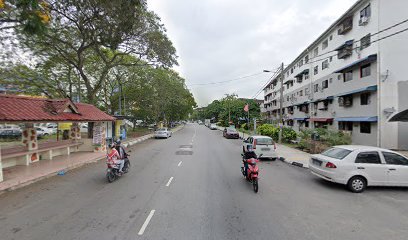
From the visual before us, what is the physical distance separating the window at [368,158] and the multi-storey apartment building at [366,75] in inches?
309

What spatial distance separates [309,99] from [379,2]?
15663 mm

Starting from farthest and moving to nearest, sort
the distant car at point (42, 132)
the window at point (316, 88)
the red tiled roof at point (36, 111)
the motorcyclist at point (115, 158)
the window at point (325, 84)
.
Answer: the window at point (316, 88) < the distant car at point (42, 132) < the window at point (325, 84) < the red tiled roof at point (36, 111) < the motorcyclist at point (115, 158)

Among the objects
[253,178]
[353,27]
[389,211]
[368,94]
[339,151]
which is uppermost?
[353,27]

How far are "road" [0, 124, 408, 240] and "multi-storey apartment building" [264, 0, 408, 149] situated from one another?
33.7 ft

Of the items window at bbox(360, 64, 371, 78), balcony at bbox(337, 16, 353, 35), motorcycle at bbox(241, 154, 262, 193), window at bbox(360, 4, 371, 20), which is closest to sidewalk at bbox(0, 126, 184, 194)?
motorcycle at bbox(241, 154, 262, 193)

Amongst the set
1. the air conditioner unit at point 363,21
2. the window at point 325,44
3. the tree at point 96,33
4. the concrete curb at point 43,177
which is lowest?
the concrete curb at point 43,177

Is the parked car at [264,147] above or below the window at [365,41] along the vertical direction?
below

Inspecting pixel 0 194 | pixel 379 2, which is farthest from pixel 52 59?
pixel 379 2

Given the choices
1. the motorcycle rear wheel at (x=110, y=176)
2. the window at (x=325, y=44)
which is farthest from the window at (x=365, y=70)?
the motorcycle rear wheel at (x=110, y=176)

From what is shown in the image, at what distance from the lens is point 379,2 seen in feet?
59.4

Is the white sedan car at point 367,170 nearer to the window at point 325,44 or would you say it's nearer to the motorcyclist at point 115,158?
the motorcyclist at point 115,158

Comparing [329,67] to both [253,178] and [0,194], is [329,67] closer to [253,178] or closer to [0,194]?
[253,178]

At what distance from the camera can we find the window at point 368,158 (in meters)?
7.82

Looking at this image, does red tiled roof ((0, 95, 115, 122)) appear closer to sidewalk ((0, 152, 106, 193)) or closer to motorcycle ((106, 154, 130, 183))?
sidewalk ((0, 152, 106, 193))
